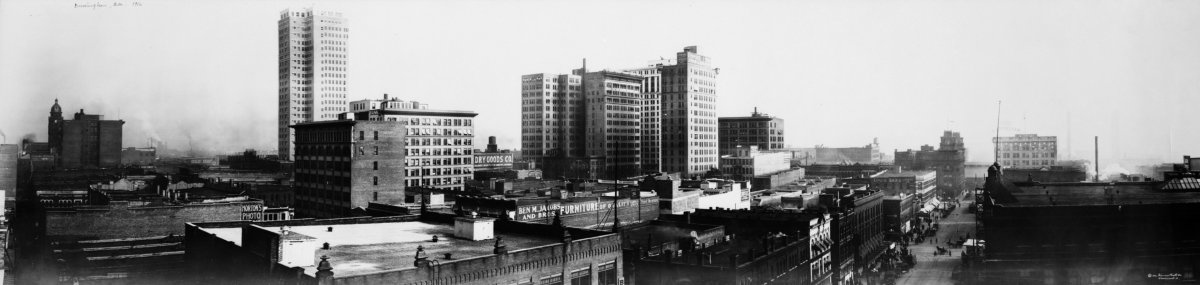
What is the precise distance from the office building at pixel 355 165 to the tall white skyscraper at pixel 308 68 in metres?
92.4

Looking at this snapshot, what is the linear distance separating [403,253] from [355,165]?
54.9 meters

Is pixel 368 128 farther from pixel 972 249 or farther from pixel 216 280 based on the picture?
pixel 972 249

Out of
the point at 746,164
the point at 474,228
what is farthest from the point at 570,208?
the point at 746,164

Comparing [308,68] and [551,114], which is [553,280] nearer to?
[551,114]

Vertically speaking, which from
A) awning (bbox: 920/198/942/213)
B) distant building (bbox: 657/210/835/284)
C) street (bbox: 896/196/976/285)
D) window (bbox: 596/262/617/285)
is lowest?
street (bbox: 896/196/976/285)

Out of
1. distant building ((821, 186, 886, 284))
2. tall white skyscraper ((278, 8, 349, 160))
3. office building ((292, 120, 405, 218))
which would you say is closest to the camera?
distant building ((821, 186, 886, 284))

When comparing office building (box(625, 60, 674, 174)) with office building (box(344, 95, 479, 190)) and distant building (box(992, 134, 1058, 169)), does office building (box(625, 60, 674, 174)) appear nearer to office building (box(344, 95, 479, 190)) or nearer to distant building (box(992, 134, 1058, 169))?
Answer: office building (box(344, 95, 479, 190))

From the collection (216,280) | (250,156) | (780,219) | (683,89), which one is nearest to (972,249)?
(780,219)

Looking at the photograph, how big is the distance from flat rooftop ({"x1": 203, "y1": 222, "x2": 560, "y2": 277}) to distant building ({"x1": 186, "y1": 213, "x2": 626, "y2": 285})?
0.04 meters

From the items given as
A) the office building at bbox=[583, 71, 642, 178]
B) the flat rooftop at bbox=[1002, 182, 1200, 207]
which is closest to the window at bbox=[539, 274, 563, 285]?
the flat rooftop at bbox=[1002, 182, 1200, 207]

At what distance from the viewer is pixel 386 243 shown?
31.8m

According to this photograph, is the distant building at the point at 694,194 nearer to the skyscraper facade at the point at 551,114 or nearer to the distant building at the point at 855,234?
the distant building at the point at 855,234

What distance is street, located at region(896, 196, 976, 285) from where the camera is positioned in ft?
243

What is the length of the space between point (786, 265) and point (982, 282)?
1622 cm
